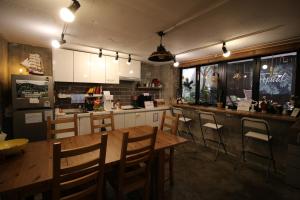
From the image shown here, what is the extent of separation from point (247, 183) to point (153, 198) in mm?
1489

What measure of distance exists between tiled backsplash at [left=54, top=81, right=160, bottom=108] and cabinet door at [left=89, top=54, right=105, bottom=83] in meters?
0.35

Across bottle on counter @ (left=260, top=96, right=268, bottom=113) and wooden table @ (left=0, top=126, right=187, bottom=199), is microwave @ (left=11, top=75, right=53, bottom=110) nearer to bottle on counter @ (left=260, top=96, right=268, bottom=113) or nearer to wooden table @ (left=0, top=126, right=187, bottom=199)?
wooden table @ (left=0, top=126, right=187, bottom=199)

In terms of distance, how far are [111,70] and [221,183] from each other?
10.7 ft

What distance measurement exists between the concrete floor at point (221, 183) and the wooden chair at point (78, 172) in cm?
89

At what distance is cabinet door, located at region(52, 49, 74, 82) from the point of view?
312 cm

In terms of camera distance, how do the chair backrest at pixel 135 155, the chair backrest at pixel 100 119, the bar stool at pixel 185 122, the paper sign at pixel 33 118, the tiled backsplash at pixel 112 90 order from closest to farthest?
the chair backrest at pixel 135 155
the chair backrest at pixel 100 119
the paper sign at pixel 33 118
the tiled backsplash at pixel 112 90
the bar stool at pixel 185 122

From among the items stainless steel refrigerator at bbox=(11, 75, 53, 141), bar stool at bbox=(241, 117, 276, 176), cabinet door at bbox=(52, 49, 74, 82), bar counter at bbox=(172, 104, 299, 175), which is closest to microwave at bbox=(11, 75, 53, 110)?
stainless steel refrigerator at bbox=(11, 75, 53, 141)

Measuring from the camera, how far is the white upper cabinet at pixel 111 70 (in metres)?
3.80

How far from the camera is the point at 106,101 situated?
382 cm

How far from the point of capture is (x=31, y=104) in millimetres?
2697

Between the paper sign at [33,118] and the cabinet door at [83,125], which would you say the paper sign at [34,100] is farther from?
the cabinet door at [83,125]

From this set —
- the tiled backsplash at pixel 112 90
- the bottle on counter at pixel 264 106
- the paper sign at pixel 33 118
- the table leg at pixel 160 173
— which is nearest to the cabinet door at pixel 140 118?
the tiled backsplash at pixel 112 90

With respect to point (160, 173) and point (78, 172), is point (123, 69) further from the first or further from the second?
point (78, 172)

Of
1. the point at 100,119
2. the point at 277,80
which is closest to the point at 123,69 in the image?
the point at 100,119
